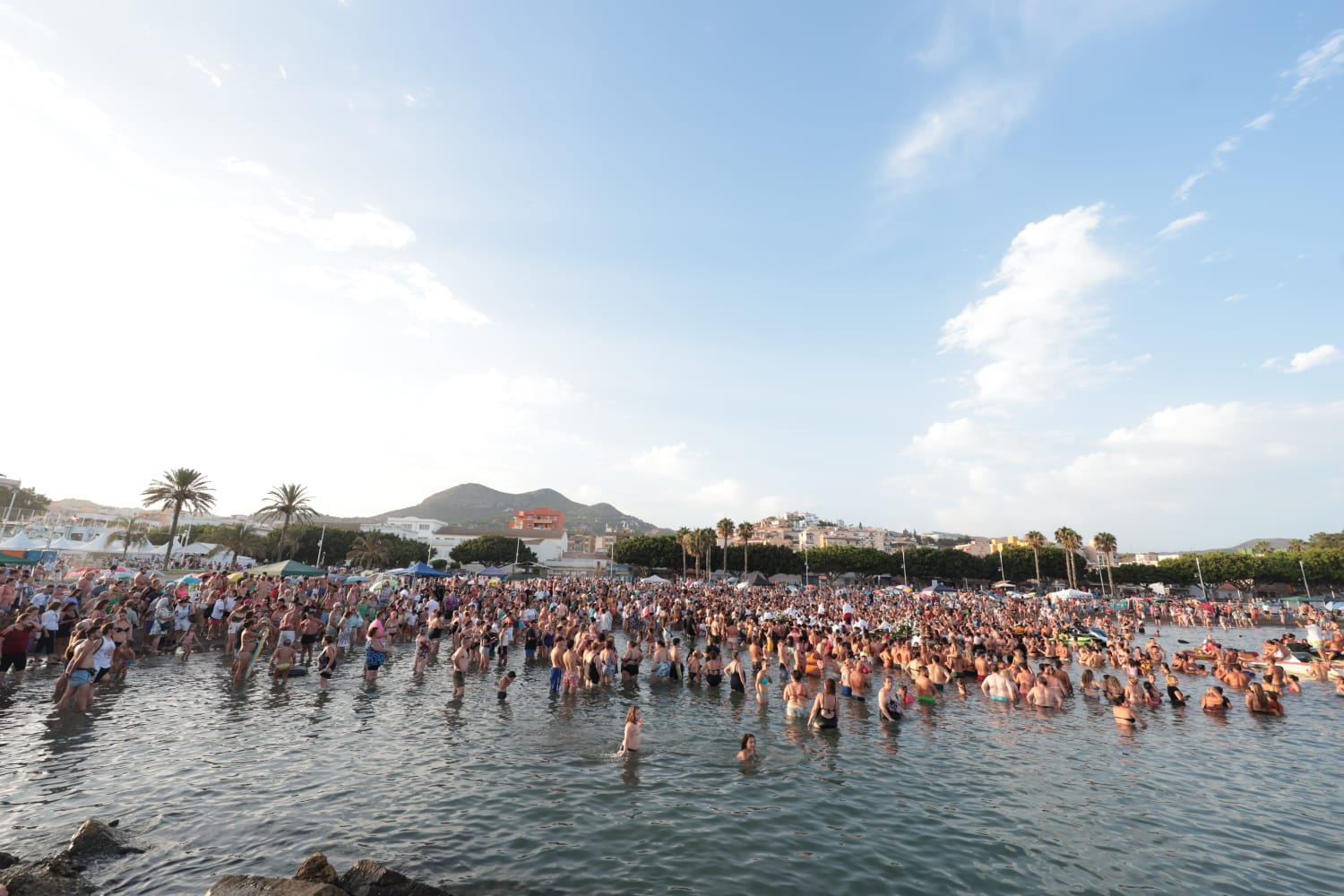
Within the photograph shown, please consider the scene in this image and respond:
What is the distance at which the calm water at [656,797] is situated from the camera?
24.3 ft

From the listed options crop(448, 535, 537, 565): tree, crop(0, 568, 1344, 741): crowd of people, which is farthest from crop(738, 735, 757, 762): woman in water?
crop(448, 535, 537, 565): tree

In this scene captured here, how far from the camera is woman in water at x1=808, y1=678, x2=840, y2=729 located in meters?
13.8

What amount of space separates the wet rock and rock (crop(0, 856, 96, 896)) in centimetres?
155

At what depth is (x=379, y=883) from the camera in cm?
637

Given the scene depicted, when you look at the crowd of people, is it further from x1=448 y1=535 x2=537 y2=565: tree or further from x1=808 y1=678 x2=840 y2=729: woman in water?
x1=448 y1=535 x2=537 y2=565: tree

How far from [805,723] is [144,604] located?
74.2ft

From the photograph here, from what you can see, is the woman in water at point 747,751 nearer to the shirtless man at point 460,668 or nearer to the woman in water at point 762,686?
the woman in water at point 762,686

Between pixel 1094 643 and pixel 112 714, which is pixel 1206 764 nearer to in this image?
pixel 1094 643

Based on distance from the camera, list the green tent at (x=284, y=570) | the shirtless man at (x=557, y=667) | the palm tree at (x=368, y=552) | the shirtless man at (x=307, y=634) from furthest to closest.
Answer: the palm tree at (x=368, y=552), the green tent at (x=284, y=570), the shirtless man at (x=307, y=634), the shirtless man at (x=557, y=667)

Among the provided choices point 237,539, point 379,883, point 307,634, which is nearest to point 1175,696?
point 379,883

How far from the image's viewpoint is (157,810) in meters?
8.31

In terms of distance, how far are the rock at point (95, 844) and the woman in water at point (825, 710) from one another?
473 inches

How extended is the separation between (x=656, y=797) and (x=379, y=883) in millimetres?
4458

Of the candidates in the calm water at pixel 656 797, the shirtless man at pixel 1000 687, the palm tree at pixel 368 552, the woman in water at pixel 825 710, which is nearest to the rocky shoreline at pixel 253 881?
the calm water at pixel 656 797
